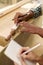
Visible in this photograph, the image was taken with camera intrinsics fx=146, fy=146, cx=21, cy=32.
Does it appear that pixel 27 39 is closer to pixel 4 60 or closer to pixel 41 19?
pixel 41 19

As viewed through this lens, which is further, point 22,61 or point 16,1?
point 16,1

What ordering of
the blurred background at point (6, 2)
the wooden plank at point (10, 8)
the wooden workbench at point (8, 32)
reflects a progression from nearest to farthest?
the wooden workbench at point (8, 32), the wooden plank at point (10, 8), the blurred background at point (6, 2)

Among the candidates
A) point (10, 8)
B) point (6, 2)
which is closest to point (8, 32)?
point (10, 8)

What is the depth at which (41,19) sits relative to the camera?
134cm

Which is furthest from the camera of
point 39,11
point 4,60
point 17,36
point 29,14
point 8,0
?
point 8,0

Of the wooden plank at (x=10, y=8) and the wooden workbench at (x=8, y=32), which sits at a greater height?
the wooden plank at (x=10, y=8)

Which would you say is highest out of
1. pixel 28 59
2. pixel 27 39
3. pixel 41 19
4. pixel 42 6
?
pixel 42 6

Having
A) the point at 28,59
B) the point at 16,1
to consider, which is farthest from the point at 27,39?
the point at 28,59

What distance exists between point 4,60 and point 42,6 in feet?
2.24

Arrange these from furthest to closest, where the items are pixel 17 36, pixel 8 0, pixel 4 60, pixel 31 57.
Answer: pixel 8 0 → pixel 17 36 → pixel 4 60 → pixel 31 57

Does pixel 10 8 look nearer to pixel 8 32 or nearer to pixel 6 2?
pixel 6 2

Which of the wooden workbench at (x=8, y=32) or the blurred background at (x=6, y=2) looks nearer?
the wooden workbench at (x=8, y=32)

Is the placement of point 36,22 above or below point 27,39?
above

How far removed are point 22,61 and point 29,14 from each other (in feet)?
1.87
